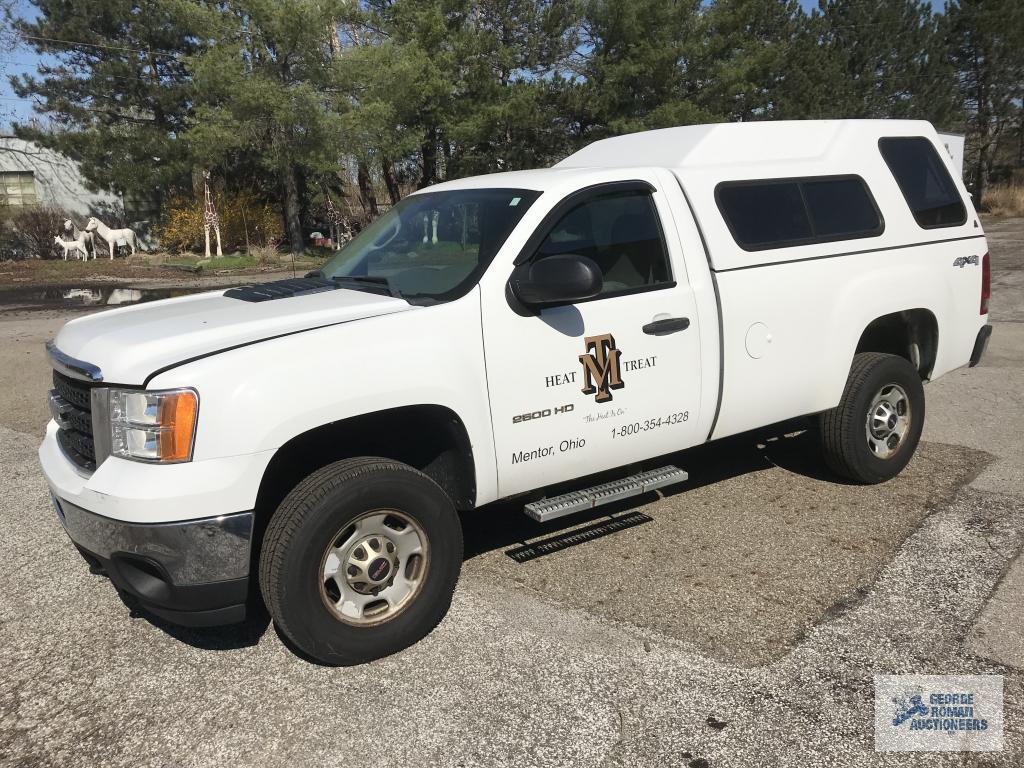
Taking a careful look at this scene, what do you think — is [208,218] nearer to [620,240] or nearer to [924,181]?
[924,181]

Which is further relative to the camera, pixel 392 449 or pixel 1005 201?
pixel 1005 201

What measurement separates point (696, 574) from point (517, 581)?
2.89 ft

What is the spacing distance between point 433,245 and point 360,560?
1640mm

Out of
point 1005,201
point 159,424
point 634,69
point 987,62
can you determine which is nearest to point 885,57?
point 987,62

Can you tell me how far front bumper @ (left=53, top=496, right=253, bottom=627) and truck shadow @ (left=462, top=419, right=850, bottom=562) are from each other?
4.15 feet

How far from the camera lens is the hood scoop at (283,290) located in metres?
3.85

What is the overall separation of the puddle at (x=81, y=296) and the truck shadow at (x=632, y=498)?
38.5 feet

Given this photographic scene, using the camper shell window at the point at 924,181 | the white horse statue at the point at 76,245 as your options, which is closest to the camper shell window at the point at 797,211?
the camper shell window at the point at 924,181

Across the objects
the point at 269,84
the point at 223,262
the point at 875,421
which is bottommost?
the point at 875,421

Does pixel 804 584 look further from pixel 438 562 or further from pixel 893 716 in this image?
pixel 438 562

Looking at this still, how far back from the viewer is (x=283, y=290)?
3955 millimetres

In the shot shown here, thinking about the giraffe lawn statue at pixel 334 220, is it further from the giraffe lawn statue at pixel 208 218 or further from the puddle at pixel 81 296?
the puddle at pixel 81 296

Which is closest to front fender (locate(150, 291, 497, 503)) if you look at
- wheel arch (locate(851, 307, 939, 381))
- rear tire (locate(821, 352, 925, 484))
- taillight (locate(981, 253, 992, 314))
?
rear tire (locate(821, 352, 925, 484))

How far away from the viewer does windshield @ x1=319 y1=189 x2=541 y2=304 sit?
3.67 m
